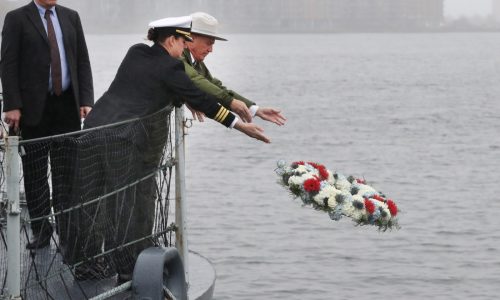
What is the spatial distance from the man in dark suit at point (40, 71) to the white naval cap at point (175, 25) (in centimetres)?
90

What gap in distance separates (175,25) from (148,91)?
15.8 inches

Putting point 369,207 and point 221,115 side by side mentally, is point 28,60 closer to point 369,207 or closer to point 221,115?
point 221,115

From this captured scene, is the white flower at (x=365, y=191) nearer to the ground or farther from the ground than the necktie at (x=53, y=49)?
nearer to the ground

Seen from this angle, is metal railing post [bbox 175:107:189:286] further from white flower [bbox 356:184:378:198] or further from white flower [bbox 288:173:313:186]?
white flower [bbox 356:184:378:198]

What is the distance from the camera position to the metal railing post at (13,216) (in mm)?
5934

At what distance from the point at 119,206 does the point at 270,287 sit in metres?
7.94

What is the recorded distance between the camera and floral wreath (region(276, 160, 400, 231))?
8148 mm

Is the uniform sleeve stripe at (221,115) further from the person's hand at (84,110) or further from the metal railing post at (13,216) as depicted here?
the metal railing post at (13,216)

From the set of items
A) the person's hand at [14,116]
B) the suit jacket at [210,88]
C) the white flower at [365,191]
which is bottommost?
the white flower at [365,191]

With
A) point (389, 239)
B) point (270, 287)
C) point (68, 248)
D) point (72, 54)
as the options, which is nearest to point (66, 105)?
point (72, 54)

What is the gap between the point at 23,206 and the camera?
946 cm

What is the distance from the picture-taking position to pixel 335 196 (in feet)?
26.8

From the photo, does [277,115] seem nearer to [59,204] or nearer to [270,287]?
[59,204]

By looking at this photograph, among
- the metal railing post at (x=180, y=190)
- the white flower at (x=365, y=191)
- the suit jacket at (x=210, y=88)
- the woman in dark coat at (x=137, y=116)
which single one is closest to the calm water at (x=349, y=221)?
the white flower at (x=365, y=191)
